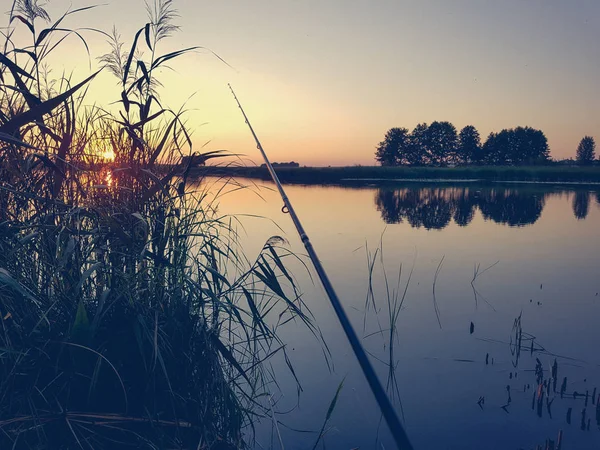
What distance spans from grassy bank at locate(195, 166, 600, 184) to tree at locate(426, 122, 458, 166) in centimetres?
3570

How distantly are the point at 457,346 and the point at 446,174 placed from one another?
123ft

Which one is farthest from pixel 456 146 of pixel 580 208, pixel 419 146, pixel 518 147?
pixel 580 208

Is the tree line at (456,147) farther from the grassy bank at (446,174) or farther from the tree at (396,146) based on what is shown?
the grassy bank at (446,174)

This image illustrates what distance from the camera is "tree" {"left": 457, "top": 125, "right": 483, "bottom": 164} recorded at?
254 feet

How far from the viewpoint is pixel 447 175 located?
132 ft

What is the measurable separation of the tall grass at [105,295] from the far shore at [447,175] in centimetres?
3603

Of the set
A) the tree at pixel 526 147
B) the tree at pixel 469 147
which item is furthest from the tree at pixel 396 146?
the tree at pixel 526 147

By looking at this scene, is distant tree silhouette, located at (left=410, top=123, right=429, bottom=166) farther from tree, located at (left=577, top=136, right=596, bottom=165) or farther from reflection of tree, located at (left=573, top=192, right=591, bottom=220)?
reflection of tree, located at (left=573, top=192, right=591, bottom=220)

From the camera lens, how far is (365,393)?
137 inches

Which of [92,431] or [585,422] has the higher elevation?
[92,431]

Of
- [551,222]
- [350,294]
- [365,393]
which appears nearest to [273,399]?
[365,393]

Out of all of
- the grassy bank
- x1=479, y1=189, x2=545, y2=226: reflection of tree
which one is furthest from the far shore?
x1=479, y1=189, x2=545, y2=226: reflection of tree

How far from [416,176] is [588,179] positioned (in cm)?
1351

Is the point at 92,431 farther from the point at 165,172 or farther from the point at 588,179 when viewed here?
the point at 588,179
